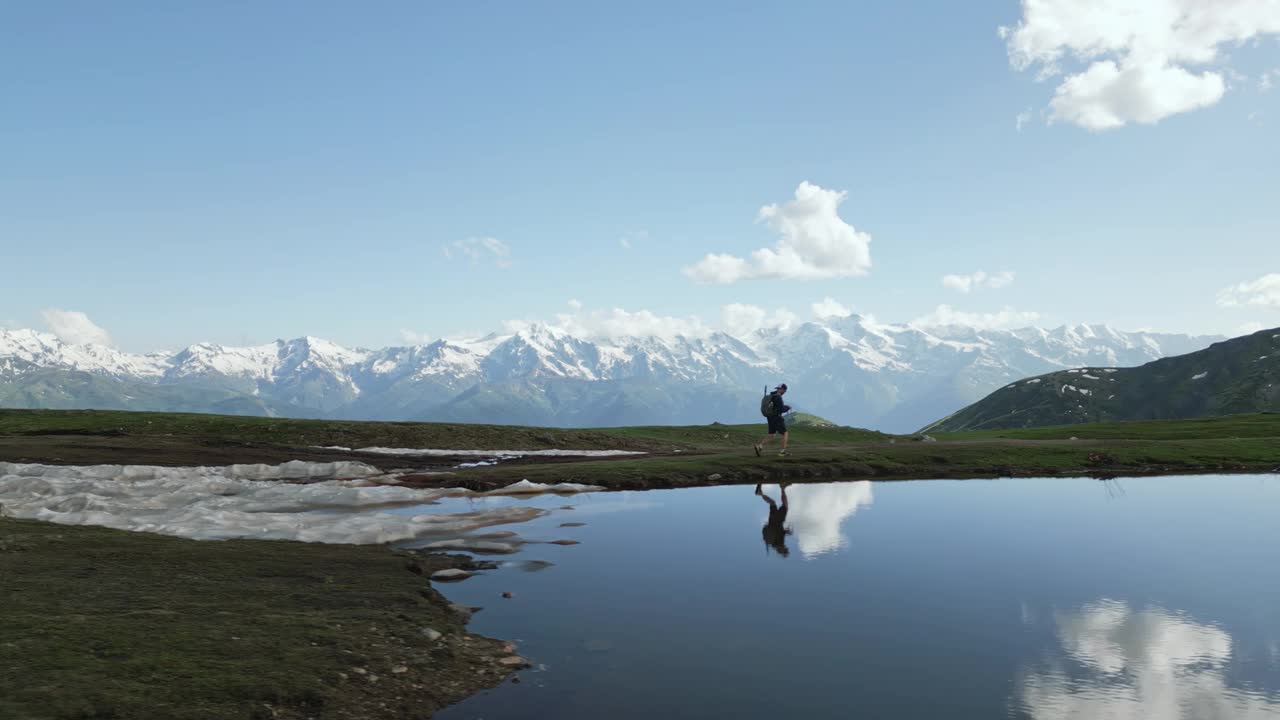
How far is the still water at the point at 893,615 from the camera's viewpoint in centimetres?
1317

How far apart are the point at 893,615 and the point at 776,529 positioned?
11.4m

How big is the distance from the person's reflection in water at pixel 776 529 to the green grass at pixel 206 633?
38.2ft

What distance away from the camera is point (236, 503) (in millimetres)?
34438

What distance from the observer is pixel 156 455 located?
55.6 meters

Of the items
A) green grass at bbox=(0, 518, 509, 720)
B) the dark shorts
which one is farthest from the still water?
the dark shorts

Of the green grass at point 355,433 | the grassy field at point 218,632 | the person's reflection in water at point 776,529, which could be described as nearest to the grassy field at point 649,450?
the green grass at point 355,433

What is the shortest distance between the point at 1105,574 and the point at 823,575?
7888 millimetres

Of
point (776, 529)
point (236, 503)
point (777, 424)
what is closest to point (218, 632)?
point (776, 529)

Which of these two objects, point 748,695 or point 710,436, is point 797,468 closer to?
point 748,695

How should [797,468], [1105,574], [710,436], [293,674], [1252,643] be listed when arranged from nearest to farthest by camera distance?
1. [293,674]
2. [1252,643]
3. [1105,574]
4. [797,468]
5. [710,436]

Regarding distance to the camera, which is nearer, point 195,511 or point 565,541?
point 565,541

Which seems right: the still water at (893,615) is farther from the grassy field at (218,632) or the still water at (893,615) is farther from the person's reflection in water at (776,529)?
the grassy field at (218,632)

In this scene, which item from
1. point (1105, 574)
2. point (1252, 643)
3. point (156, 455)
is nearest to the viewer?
point (1252, 643)

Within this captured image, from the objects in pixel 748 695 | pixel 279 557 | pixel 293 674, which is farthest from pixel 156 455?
pixel 748 695
